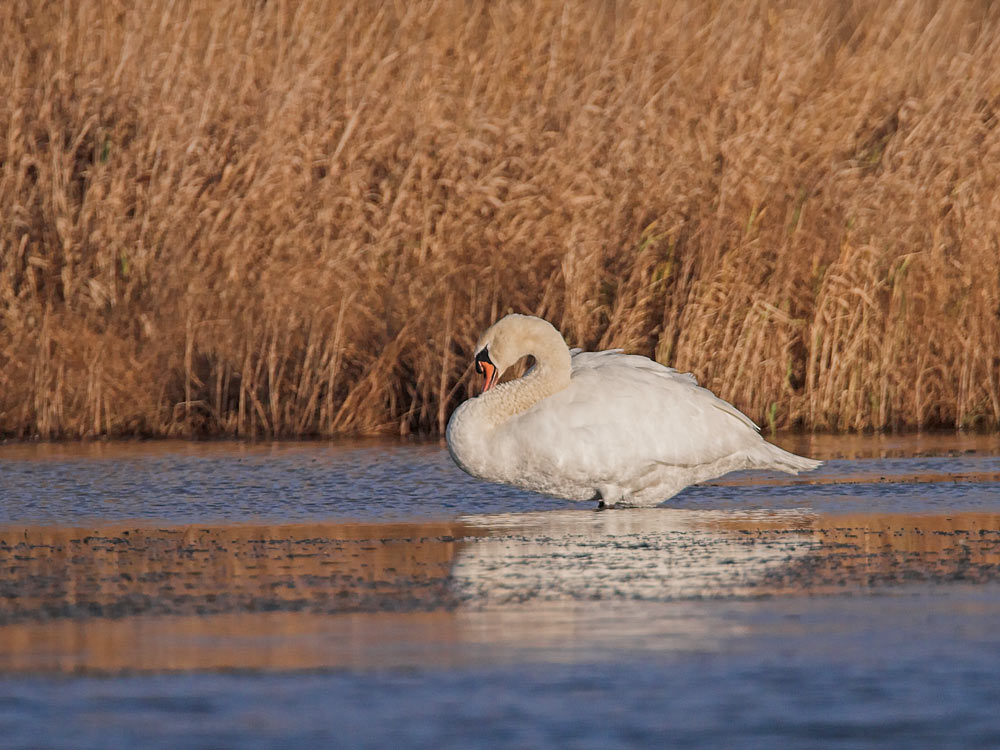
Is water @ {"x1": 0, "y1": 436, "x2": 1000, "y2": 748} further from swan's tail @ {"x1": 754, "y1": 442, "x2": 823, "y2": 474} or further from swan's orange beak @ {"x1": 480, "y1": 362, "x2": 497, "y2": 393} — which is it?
swan's orange beak @ {"x1": 480, "y1": 362, "x2": 497, "y2": 393}

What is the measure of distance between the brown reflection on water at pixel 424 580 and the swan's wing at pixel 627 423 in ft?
0.88

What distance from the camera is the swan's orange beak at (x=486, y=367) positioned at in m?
7.82

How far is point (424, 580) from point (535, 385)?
1.95 metres

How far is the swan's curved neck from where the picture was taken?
7.40 meters

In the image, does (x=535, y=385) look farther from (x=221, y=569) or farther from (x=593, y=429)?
(x=221, y=569)

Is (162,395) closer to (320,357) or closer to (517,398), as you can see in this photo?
(320,357)

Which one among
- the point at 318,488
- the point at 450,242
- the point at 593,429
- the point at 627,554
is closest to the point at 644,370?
the point at 593,429

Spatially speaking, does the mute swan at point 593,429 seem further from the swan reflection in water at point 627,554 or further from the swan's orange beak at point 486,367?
the swan reflection in water at point 627,554

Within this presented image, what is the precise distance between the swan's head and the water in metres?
0.60

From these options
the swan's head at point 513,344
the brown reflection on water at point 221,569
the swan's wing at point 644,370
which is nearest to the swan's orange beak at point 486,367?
the swan's head at point 513,344

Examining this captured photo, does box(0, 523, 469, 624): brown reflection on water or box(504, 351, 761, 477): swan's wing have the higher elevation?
box(504, 351, 761, 477): swan's wing

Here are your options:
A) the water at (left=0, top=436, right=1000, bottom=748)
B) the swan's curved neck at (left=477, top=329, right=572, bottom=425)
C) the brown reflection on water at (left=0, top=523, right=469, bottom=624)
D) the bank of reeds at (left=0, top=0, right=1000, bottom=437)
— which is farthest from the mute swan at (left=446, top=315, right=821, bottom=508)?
the bank of reeds at (left=0, top=0, right=1000, bottom=437)

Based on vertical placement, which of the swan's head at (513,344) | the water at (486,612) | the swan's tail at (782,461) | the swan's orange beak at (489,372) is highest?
the swan's head at (513,344)

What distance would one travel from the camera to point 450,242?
10320 millimetres
